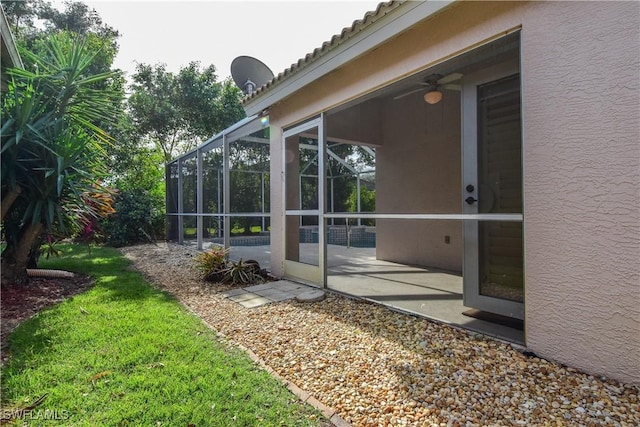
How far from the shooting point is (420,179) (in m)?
7.25

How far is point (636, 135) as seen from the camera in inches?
88.7

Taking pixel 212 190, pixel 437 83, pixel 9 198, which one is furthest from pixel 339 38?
pixel 212 190

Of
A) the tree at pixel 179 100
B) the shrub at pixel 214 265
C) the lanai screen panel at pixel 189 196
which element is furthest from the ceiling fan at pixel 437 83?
the tree at pixel 179 100

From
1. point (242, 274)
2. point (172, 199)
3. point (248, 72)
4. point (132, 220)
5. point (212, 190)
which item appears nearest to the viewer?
point (242, 274)

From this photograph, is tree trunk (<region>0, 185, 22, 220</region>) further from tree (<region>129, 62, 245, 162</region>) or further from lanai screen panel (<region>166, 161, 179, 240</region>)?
tree (<region>129, 62, 245, 162</region>)

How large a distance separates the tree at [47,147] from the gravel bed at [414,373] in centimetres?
335

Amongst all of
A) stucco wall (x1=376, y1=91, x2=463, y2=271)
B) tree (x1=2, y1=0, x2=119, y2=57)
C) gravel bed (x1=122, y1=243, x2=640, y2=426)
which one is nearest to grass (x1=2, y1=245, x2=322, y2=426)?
gravel bed (x1=122, y1=243, x2=640, y2=426)

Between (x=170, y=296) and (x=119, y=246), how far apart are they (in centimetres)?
909

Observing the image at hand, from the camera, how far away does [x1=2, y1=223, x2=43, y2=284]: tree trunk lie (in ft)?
17.6

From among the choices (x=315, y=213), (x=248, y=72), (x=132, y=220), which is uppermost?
(x=248, y=72)

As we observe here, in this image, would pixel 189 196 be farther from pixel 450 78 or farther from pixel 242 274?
pixel 450 78

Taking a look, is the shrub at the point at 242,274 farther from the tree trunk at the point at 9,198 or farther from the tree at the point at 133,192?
the tree at the point at 133,192

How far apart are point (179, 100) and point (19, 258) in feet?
41.3

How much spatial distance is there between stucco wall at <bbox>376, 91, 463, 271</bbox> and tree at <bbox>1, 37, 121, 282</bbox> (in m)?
5.85
